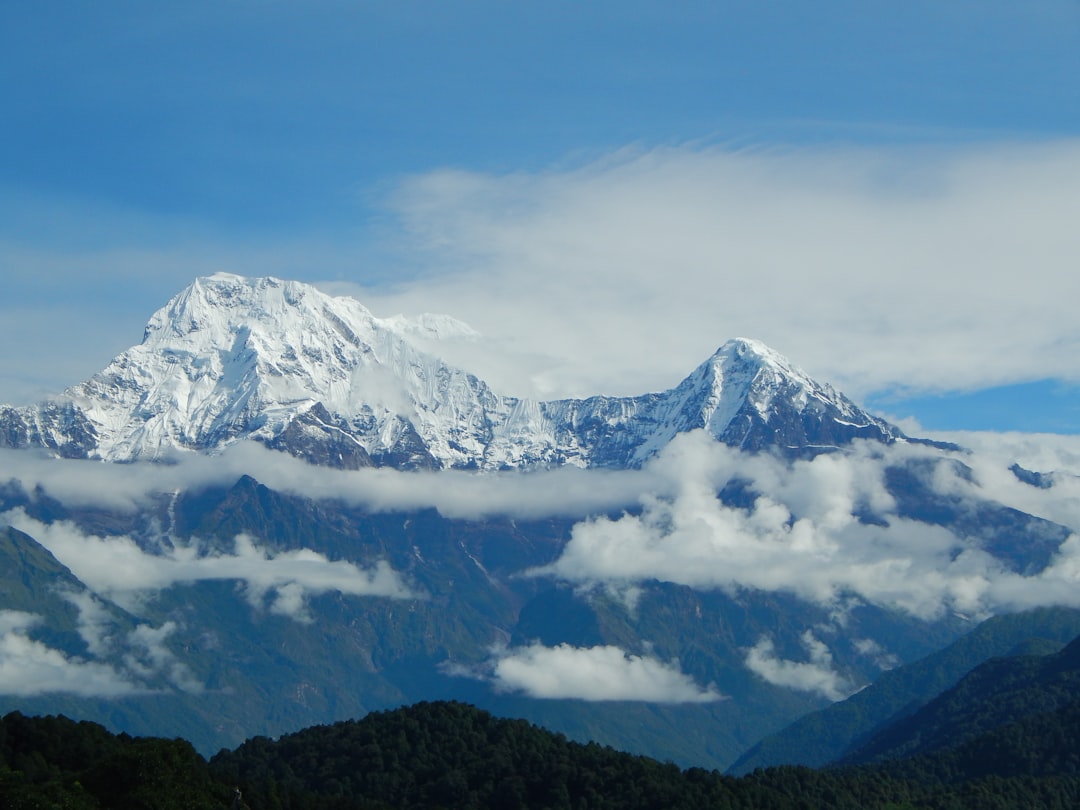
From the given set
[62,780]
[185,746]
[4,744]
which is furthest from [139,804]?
[4,744]

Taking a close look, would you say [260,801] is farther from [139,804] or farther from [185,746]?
[139,804]

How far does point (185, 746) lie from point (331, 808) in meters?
27.6

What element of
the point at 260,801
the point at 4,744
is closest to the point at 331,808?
the point at 260,801

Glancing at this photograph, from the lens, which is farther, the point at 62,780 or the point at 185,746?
the point at 185,746

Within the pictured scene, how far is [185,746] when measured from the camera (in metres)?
179

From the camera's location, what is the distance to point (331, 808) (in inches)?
7825

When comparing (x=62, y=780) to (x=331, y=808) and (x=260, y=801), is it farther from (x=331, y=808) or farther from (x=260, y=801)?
(x=331, y=808)

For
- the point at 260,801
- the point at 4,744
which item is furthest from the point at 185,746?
the point at 4,744

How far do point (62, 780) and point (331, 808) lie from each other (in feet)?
161

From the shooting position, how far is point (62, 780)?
518 ft

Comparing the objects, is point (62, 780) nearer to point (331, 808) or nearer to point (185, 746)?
point (185, 746)

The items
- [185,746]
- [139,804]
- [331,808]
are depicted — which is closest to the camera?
[139,804]

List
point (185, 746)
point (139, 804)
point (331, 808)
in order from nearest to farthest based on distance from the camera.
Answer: point (139, 804) → point (185, 746) → point (331, 808)

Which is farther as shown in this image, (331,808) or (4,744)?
(331,808)
